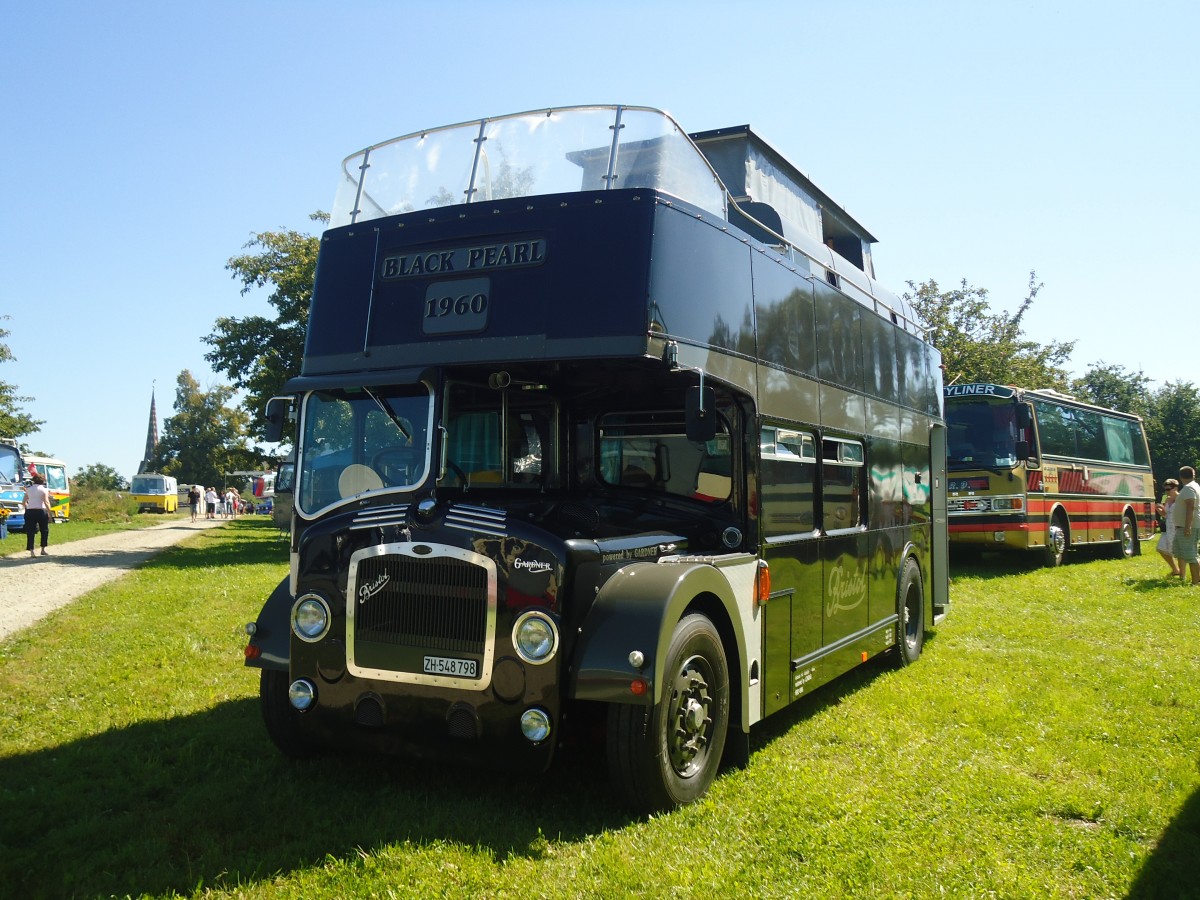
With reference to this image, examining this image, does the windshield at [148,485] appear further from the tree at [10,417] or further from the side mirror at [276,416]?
the side mirror at [276,416]

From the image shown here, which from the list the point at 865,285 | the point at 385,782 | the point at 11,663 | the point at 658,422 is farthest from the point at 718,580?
the point at 11,663

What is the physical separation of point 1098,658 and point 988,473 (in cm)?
870

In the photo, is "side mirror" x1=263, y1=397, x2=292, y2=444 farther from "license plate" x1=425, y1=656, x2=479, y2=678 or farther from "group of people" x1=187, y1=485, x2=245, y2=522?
"group of people" x1=187, y1=485, x2=245, y2=522

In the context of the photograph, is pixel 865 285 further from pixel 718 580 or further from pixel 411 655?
pixel 411 655

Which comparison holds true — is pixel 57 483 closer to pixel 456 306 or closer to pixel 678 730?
pixel 456 306

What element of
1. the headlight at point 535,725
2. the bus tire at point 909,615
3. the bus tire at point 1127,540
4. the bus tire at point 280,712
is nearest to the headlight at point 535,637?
the headlight at point 535,725

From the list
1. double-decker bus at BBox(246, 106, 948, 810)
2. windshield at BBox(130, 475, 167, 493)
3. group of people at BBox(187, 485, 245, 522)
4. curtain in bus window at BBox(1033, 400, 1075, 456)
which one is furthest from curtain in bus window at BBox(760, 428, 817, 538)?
windshield at BBox(130, 475, 167, 493)

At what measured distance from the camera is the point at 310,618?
5.29 meters

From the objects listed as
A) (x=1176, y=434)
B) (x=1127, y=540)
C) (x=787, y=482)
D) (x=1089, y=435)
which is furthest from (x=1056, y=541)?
(x=1176, y=434)

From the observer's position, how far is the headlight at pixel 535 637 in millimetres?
4891

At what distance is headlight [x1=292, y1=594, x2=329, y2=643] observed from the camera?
5.26 m

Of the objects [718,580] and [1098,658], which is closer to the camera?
[718,580]

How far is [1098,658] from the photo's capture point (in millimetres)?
9477

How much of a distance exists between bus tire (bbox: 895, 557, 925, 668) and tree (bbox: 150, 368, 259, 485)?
3289 inches
